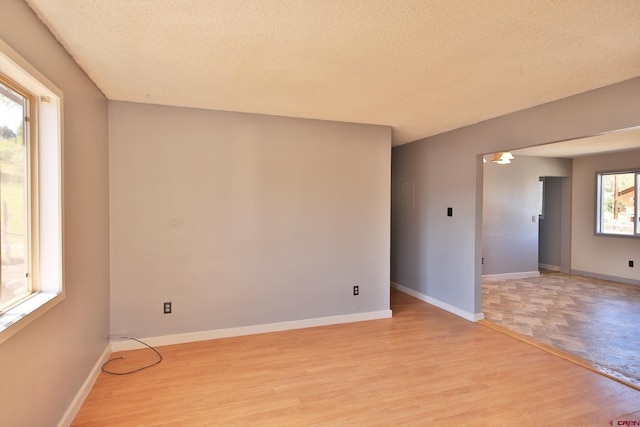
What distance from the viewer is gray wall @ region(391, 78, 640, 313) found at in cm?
276

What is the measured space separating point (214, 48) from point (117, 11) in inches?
21.4

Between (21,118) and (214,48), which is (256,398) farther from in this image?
(214,48)

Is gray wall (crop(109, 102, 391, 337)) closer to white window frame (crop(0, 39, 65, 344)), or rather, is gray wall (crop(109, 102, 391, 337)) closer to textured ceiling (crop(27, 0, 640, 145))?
textured ceiling (crop(27, 0, 640, 145))

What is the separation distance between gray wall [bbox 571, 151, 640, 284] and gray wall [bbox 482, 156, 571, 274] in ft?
2.09

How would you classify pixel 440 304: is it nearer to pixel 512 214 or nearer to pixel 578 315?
pixel 578 315

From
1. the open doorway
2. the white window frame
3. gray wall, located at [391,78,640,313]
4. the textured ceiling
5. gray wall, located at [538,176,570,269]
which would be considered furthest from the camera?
gray wall, located at [538,176,570,269]

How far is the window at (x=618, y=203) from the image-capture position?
5.93 meters

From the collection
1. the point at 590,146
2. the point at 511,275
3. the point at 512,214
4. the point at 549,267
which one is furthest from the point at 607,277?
the point at 590,146

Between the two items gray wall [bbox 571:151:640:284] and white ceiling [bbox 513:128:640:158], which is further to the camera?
gray wall [bbox 571:151:640:284]

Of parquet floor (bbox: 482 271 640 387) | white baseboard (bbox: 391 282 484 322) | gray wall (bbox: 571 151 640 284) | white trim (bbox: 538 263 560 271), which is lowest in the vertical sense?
parquet floor (bbox: 482 271 640 387)

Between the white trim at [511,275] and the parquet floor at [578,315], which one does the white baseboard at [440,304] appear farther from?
the white trim at [511,275]

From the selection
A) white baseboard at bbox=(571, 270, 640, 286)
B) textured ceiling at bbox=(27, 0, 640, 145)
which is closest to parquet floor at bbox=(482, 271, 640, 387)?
white baseboard at bbox=(571, 270, 640, 286)

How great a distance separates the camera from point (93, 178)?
2.66 metres

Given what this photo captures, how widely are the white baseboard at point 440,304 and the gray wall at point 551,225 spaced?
405 centimetres
